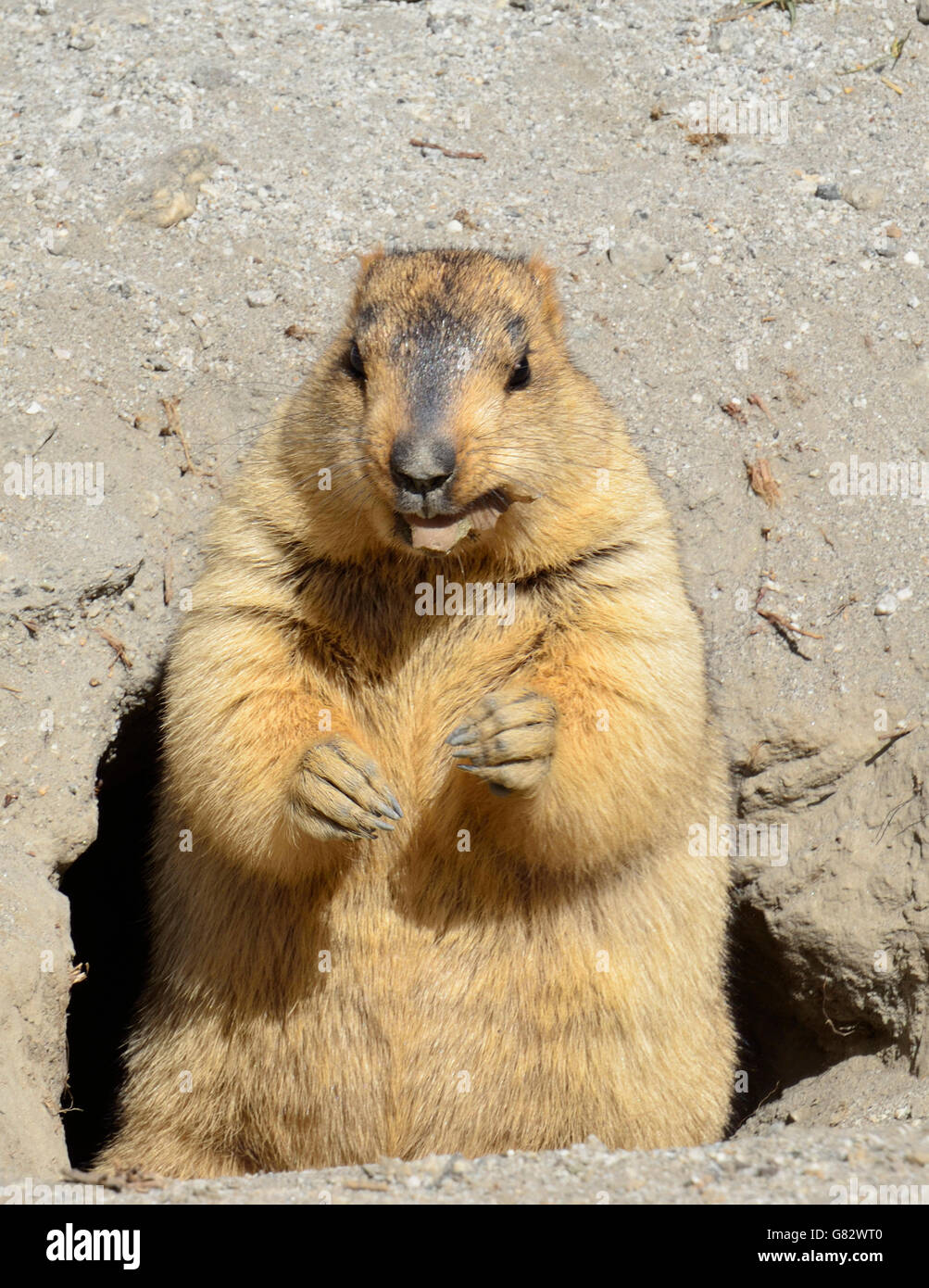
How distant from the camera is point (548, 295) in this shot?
5117 millimetres

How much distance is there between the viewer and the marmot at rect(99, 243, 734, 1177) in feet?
14.0

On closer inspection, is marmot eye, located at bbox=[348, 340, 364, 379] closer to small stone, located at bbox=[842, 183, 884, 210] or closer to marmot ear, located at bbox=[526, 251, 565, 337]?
marmot ear, located at bbox=[526, 251, 565, 337]

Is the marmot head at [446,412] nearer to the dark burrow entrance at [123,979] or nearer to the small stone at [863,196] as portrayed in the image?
the dark burrow entrance at [123,979]

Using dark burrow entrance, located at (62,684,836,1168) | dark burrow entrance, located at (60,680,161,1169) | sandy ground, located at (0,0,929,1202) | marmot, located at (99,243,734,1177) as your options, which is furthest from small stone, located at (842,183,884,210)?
dark burrow entrance, located at (60,680,161,1169)

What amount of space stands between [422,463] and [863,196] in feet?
12.6

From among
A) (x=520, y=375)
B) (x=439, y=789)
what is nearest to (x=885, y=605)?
(x=520, y=375)

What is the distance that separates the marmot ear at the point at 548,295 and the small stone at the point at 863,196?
6.77ft

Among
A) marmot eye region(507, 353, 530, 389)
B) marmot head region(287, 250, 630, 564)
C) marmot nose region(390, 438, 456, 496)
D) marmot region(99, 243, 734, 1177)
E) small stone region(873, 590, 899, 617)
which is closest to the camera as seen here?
marmot nose region(390, 438, 456, 496)

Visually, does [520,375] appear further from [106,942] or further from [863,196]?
[106,942]

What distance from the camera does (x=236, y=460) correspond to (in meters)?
5.83

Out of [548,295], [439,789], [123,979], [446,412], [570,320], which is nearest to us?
[446,412]

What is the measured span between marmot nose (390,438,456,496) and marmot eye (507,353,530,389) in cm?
69

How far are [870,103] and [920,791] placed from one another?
3.62 m
